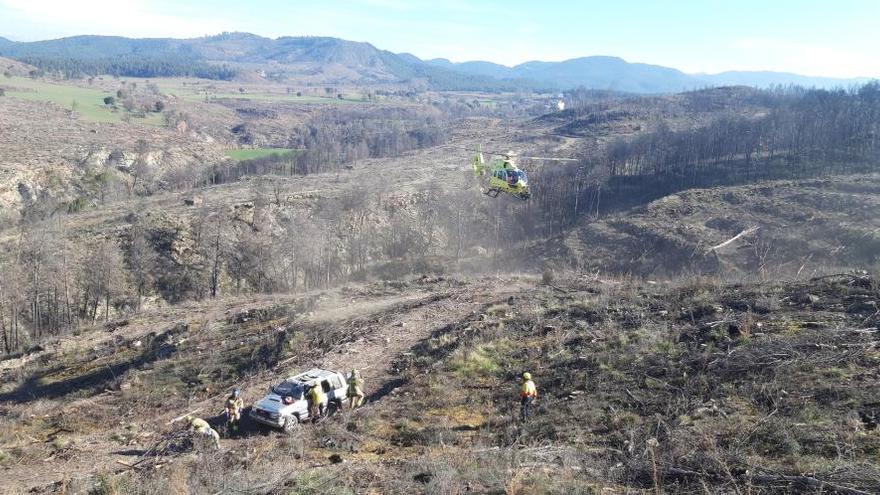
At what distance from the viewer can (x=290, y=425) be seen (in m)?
14.7

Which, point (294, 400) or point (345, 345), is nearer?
point (294, 400)

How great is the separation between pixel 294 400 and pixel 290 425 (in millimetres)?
721

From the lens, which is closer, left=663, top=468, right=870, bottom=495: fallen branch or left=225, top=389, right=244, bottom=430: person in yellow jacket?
left=663, top=468, right=870, bottom=495: fallen branch

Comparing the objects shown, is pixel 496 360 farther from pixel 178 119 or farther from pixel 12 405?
pixel 178 119

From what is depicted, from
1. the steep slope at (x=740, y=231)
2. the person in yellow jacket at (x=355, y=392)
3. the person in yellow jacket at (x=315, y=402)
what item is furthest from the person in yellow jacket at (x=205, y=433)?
the steep slope at (x=740, y=231)

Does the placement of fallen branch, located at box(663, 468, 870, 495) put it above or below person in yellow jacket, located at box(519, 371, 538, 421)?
above

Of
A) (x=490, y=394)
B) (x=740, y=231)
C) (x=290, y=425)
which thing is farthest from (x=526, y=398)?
(x=740, y=231)

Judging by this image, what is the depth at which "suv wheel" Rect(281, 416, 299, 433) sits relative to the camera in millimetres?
14508

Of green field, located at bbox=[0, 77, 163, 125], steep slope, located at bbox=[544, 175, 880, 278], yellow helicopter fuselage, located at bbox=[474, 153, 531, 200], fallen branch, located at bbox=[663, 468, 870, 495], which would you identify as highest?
green field, located at bbox=[0, 77, 163, 125]

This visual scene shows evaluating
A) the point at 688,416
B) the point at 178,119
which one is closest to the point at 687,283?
the point at 688,416

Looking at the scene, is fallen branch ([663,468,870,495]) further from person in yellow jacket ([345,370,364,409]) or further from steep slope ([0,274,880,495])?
person in yellow jacket ([345,370,364,409])

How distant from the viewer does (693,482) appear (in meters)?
9.34

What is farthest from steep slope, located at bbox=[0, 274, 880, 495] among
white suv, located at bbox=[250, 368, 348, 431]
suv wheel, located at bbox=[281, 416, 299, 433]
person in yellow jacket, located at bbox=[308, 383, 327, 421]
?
person in yellow jacket, located at bbox=[308, 383, 327, 421]

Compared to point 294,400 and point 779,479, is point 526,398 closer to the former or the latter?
point 779,479
